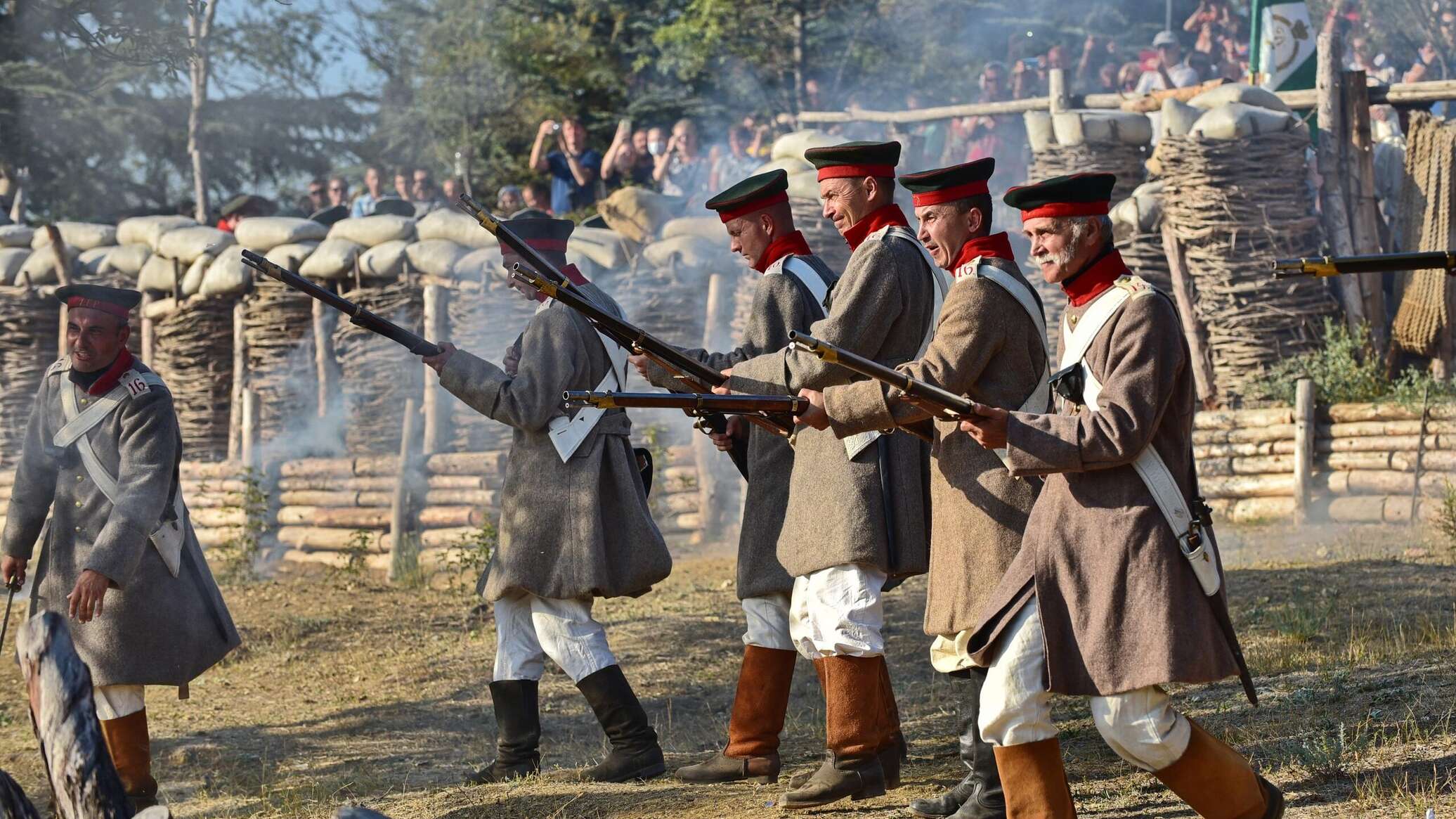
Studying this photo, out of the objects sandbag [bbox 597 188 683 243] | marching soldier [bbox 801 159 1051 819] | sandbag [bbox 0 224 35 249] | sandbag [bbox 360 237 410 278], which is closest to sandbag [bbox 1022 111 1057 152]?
sandbag [bbox 597 188 683 243]

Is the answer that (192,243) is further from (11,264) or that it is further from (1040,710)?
(1040,710)

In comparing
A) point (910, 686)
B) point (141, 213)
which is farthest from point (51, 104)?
point (910, 686)

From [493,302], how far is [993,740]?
9.02 metres

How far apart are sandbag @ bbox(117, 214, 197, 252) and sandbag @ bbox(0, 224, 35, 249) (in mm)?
1100

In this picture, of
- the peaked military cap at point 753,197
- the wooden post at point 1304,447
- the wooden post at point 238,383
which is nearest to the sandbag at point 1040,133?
the wooden post at point 1304,447

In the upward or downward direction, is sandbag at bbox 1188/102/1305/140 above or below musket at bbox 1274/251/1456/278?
above

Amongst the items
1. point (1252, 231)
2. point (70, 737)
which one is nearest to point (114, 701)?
point (70, 737)

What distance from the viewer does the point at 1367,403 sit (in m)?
11.2

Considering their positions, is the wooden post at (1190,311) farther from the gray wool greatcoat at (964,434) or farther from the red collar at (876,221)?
the gray wool greatcoat at (964,434)

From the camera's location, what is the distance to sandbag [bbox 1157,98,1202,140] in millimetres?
11953

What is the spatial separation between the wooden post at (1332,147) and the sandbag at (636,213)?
15.9ft

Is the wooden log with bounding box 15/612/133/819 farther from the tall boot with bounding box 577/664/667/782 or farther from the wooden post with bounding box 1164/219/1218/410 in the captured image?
the wooden post with bounding box 1164/219/1218/410

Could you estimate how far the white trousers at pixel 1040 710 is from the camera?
13.0 ft

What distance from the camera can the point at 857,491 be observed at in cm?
511
